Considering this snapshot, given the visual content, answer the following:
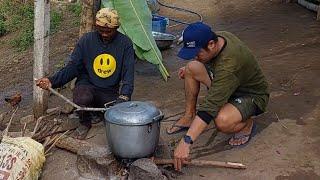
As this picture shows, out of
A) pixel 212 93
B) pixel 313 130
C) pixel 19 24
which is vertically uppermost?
pixel 212 93

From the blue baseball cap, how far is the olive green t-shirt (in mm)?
276

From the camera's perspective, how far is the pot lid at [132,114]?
3971mm

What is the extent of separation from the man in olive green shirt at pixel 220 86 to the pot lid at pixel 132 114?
326mm

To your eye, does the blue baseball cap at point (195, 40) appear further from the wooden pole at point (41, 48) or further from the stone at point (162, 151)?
the wooden pole at point (41, 48)

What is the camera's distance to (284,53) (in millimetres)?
7887

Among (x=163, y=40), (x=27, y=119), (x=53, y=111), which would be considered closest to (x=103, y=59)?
(x=53, y=111)

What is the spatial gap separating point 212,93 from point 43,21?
230 cm

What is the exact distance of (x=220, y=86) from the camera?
4.12 m

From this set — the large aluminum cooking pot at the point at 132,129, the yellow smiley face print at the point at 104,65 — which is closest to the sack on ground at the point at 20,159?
the large aluminum cooking pot at the point at 132,129

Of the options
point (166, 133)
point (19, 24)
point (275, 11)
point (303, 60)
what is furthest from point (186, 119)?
point (19, 24)

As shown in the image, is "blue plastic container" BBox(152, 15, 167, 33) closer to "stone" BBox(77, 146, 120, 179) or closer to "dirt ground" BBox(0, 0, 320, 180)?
"dirt ground" BBox(0, 0, 320, 180)

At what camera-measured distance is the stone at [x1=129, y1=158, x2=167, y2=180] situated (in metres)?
4.01

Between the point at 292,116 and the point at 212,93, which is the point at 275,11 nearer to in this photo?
the point at 292,116

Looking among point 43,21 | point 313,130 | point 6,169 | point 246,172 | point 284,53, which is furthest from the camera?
point 284,53
